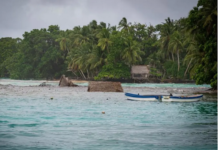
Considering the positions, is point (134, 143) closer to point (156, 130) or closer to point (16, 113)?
point (156, 130)

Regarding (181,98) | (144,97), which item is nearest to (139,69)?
(144,97)

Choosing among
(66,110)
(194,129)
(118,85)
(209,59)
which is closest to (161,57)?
(118,85)

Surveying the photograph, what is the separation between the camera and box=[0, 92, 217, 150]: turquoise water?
41.1 ft

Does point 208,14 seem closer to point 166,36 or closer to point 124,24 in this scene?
point 166,36

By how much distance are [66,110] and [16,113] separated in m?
3.07

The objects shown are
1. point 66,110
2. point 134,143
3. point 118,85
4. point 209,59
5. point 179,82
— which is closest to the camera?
point 134,143

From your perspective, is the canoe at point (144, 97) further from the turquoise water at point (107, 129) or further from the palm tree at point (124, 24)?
the palm tree at point (124, 24)

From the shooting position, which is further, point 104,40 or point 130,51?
point 104,40

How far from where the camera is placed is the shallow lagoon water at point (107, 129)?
41.3 feet

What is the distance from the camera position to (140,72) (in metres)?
70.2

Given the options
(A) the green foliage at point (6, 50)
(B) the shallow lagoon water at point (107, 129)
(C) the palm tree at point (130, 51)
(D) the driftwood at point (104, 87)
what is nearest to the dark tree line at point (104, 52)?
(C) the palm tree at point (130, 51)

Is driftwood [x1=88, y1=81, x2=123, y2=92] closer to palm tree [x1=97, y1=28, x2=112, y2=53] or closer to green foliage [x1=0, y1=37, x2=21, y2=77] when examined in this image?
palm tree [x1=97, y1=28, x2=112, y2=53]

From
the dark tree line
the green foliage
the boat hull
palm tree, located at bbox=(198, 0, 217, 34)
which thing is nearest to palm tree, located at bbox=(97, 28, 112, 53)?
the dark tree line

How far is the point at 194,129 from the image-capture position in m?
15.7
